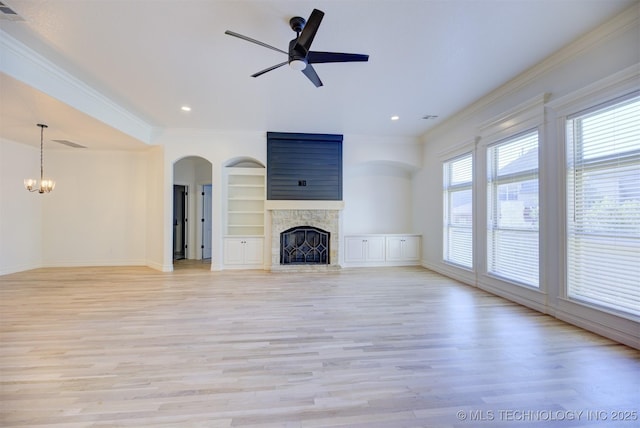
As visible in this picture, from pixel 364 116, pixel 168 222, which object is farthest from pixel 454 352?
pixel 168 222

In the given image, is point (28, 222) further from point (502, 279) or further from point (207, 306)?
point (502, 279)

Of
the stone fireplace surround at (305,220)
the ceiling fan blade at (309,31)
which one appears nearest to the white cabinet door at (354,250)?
the stone fireplace surround at (305,220)

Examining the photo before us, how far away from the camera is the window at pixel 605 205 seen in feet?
8.48

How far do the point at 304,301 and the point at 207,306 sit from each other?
1.37 meters

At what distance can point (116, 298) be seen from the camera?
402 cm

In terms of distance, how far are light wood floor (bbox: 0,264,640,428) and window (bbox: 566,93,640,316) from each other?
55cm

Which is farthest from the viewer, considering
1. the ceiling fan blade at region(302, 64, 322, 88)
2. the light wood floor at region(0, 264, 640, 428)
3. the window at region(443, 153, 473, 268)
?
the window at region(443, 153, 473, 268)

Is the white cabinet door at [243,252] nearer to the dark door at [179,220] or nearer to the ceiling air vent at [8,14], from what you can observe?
the dark door at [179,220]

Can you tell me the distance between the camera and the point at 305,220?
634 centimetres

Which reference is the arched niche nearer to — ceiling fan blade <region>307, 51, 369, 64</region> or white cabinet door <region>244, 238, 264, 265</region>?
white cabinet door <region>244, 238, 264, 265</region>

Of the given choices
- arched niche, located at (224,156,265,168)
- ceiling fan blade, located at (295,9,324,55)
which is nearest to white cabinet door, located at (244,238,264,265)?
arched niche, located at (224,156,265,168)

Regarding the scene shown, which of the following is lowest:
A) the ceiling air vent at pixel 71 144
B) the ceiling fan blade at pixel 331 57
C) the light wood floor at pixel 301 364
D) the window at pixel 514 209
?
the light wood floor at pixel 301 364

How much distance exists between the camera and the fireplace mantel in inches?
243

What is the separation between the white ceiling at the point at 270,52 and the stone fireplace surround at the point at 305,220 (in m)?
2.11
